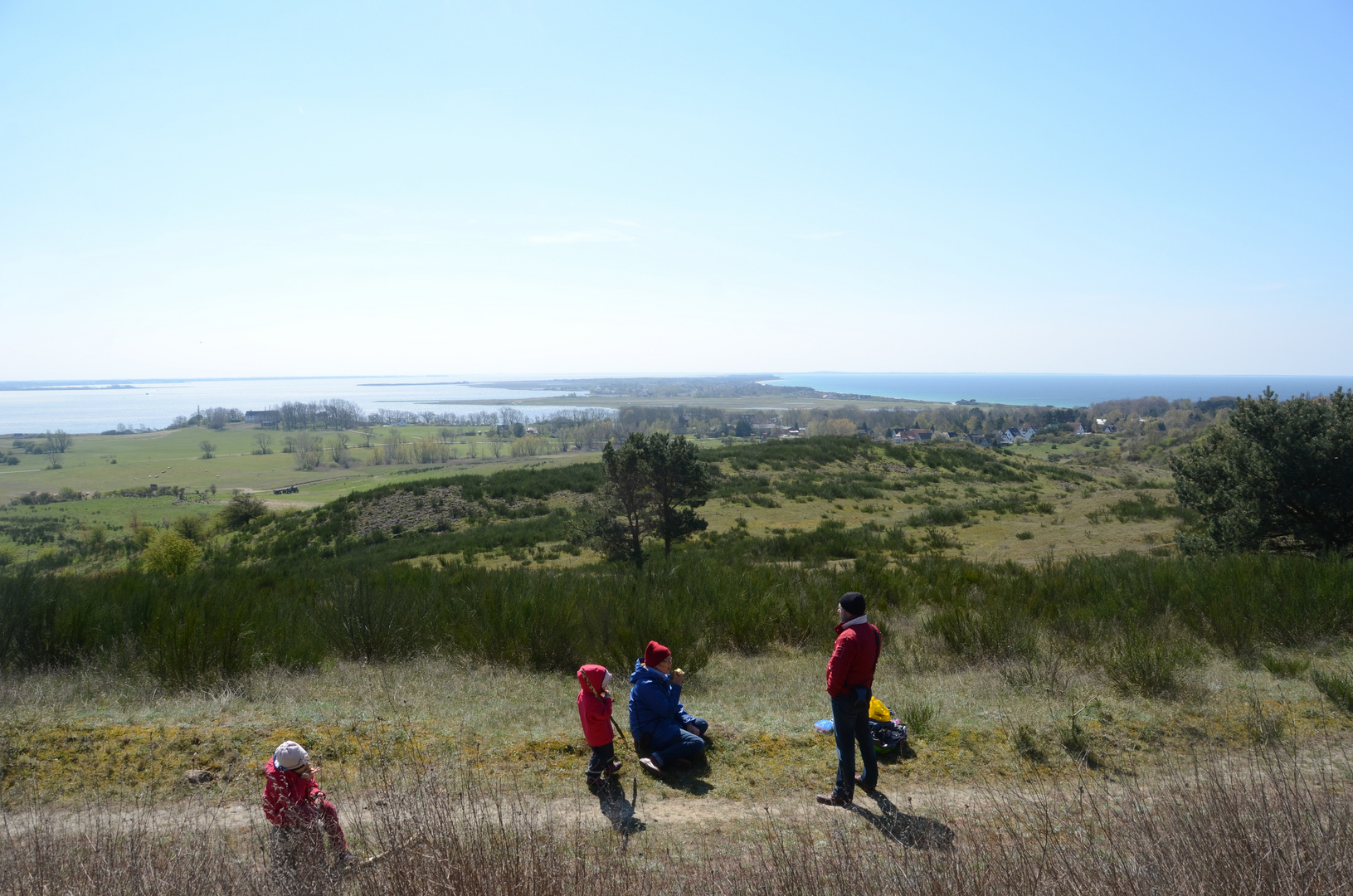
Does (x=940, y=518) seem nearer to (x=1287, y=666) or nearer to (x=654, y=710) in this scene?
(x=1287, y=666)

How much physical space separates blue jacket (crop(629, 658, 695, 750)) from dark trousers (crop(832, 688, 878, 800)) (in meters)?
1.20

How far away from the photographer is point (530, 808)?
13.8ft

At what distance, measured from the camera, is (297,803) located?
3535 millimetres

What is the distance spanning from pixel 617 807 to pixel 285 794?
203 cm

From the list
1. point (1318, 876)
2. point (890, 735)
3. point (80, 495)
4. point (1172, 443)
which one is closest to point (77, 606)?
point (890, 735)

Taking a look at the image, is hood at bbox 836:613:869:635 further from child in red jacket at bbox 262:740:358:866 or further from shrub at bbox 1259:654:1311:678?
shrub at bbox 1259:654:1311:678

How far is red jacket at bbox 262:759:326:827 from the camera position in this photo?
355 centimetres

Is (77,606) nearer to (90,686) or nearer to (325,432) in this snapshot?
(90,686)

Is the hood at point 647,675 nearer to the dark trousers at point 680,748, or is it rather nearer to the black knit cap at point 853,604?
the dark trousers at point 680,748

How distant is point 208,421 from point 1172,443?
22838 centimetres

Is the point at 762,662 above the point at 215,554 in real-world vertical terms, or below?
above

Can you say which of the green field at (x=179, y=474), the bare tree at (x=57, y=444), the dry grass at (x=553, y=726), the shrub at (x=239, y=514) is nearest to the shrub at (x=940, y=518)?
the dry grass at (x=553, y=726)

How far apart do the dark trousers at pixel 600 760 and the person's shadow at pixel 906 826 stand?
174 centimetres

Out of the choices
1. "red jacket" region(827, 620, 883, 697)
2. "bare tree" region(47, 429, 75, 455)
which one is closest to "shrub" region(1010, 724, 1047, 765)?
"red jacket" region(827, 620, 883, 697)
